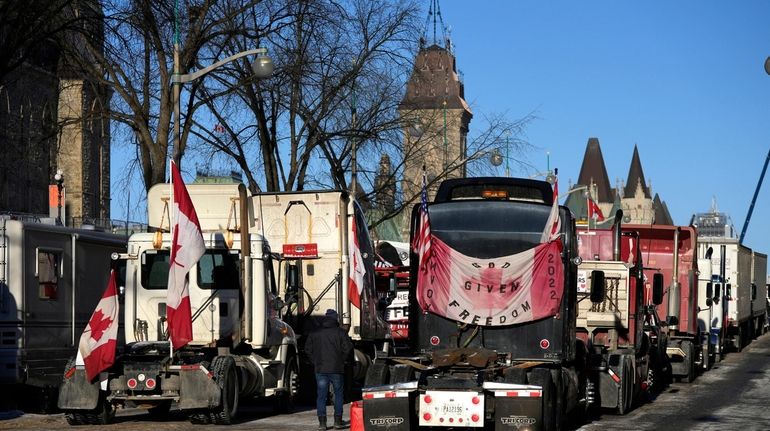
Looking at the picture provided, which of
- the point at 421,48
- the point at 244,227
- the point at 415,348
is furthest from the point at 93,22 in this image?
the point at 421,48

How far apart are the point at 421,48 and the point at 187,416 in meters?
20.0

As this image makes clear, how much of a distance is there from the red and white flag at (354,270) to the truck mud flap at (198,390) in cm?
524

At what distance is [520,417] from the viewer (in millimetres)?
15828

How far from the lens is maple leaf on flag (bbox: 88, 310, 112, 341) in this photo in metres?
18.7

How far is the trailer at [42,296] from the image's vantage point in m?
21.1

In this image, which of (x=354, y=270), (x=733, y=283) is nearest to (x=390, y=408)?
(x=354, y=270)

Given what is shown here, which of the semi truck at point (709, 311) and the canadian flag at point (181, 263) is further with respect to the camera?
the semi truck at point (709, 311)

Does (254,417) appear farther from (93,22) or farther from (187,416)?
(93,22)

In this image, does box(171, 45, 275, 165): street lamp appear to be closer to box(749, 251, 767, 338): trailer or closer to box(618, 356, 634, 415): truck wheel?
box(618, 356, 634, 415): truck wheel

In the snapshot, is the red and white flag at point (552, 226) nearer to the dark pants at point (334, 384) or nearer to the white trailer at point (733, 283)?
the dark pants at point (334, 384)

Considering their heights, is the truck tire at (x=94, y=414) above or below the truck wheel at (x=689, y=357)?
above

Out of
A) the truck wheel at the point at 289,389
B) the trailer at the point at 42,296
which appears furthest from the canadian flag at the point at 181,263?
the trailer at the point at 42,296

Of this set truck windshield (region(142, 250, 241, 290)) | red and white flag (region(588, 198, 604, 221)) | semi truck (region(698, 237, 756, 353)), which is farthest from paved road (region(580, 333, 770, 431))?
semi truck (region(698, 237, 756, 353))

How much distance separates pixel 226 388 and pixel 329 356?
1.54 meters
